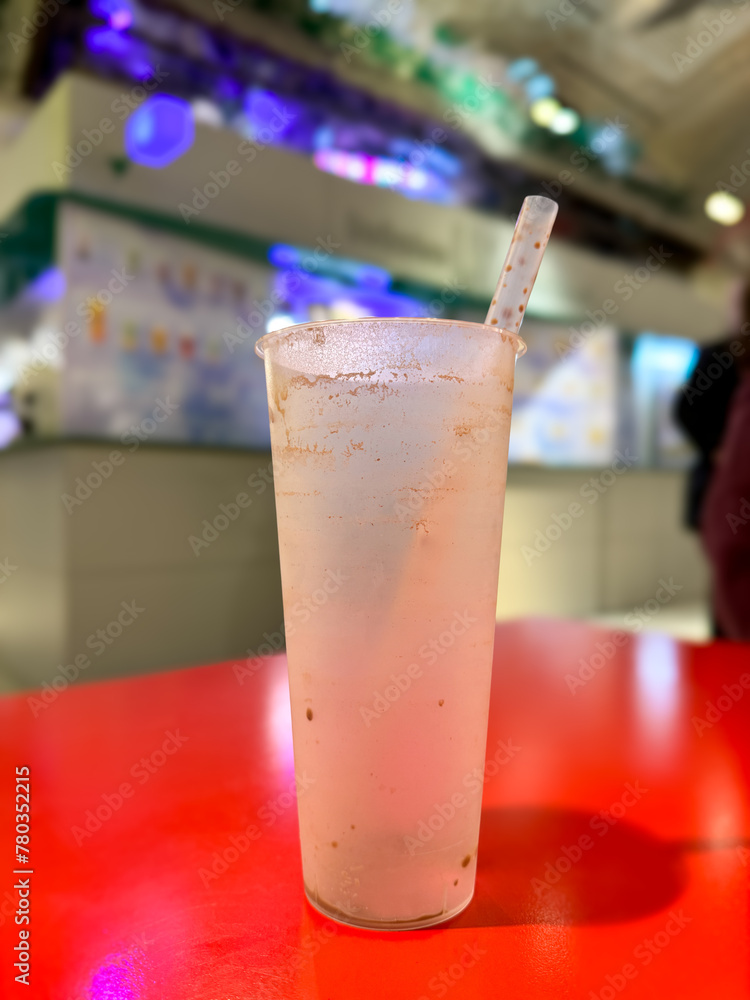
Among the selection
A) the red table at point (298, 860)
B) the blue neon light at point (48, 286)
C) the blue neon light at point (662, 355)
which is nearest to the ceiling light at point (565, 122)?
the blue neon light at point (662, 355)

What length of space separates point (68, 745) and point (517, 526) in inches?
121

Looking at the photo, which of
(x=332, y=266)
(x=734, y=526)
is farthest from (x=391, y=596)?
(x=332, y=266)

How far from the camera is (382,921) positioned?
397 millimetres

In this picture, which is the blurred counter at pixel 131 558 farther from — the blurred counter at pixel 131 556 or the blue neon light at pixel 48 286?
the blue neon light at pixel 48 286

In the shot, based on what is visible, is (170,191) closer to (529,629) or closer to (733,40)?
(529,629)

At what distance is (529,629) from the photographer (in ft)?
3.66

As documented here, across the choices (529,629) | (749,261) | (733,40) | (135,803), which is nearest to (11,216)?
(529,629)

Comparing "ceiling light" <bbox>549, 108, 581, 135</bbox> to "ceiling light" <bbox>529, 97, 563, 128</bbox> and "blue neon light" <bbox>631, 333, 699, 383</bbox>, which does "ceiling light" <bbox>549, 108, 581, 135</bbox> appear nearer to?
"ceiling light" <bbox>529, 97, 563, 128</bbox>

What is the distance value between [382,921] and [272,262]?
2874 millimetres

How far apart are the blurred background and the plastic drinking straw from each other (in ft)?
6.78

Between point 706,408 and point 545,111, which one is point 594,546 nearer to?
point 706,408

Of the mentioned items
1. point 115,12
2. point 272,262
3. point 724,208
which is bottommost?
point 272,262

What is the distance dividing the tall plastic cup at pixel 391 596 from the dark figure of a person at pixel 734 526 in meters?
1.35

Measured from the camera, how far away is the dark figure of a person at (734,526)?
1.57m
